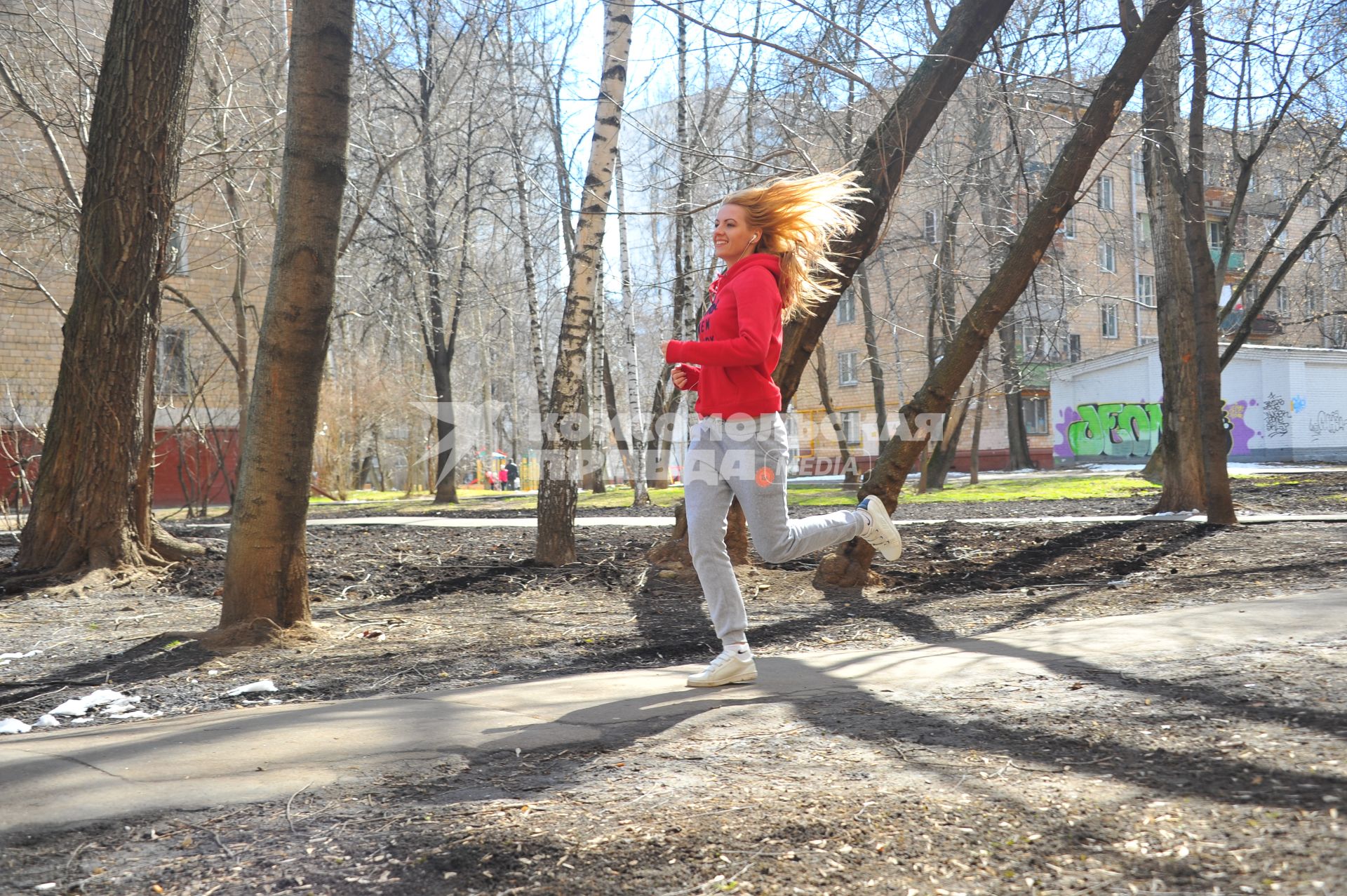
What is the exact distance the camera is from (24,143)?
2150cm

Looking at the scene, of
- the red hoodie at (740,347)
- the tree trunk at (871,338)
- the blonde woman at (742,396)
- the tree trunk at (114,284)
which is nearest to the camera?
the red hoodie at (740,347)

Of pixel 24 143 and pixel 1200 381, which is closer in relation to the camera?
pixel 1200 381

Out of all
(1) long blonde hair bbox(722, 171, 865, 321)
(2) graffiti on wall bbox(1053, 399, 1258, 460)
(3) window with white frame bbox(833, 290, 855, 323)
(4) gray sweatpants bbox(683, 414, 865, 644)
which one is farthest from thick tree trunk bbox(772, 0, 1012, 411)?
(3) window with white frame bbox(833, 290, 855, 323)

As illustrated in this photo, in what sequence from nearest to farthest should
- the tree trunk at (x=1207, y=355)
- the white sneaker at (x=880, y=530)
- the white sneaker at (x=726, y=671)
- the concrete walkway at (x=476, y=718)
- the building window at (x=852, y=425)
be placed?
the concrete walkway at (x=476, y=718), the white sneaker at (x=726, y=671), the white sneaker at (x=880, y=530), the tree trunk at (x=1207, y=355), the building window at (x=852, y=425)

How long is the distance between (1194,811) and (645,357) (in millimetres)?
51724

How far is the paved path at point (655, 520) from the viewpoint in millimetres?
12664

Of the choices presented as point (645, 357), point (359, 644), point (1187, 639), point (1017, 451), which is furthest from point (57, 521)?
point (645, 357)

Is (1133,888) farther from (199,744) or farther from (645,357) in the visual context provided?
(645,357)

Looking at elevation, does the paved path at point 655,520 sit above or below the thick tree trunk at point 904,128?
below

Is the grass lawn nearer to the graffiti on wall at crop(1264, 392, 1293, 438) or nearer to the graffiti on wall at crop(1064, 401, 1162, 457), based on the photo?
the graffiti on wall at crop(1064, 401, 1162, 457)

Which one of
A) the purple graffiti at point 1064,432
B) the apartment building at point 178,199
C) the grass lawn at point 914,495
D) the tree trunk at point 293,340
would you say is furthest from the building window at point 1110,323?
the tree trunk at point 293,340

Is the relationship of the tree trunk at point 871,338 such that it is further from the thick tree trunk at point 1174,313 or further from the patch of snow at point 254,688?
the patch of snow at point 254,688

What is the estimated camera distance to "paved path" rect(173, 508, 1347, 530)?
12.7 meters

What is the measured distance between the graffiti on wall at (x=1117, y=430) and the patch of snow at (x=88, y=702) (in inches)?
1620
